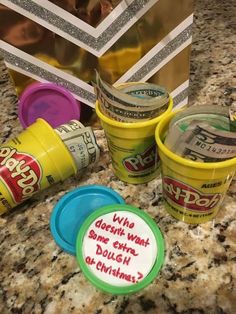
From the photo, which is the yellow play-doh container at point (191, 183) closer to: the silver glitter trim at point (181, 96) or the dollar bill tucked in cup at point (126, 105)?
the dollar bill tucked in cup at point (126, 105)

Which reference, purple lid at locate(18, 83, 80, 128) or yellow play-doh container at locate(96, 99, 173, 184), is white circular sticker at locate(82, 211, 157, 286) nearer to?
yellow play-doh container at locate(96, 99, 173, 184)

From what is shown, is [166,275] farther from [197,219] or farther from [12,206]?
[12,206]

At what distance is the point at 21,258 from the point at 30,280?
0.11ft

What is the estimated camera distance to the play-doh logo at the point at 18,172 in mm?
443

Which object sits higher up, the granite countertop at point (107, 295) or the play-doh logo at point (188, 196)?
the play-doh logo at point (188, 196)

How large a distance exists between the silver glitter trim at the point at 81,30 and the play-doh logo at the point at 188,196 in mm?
223

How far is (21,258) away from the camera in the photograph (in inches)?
17.3

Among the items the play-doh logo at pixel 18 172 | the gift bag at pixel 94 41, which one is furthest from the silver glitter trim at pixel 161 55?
the play-doh logo at pixel 18 172

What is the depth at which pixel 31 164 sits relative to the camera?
17.7 inches

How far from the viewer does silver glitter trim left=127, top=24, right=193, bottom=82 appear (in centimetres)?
50

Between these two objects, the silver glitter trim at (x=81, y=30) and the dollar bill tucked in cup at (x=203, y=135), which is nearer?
the dollar bill tucked in cup at (x=203, y=135)

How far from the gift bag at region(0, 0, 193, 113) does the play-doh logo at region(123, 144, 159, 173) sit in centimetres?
14

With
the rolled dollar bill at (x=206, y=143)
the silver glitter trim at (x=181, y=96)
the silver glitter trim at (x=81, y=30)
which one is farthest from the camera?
the silver glitter trim at (x=181, y=96)

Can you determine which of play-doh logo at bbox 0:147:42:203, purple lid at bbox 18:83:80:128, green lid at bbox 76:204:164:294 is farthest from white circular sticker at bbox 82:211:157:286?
purple lid at bbox 18:83:80:128
